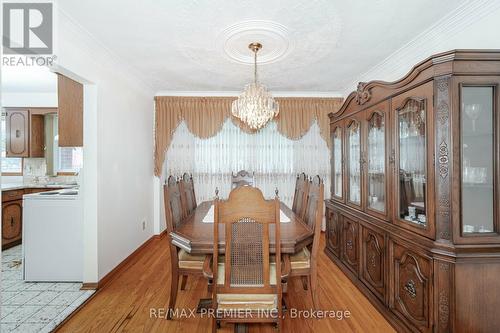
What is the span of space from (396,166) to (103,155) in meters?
2.98

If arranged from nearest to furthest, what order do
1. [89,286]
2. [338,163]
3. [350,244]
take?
[89,286]
[350,244]
[338,163]

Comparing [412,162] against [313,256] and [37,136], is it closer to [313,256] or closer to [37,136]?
[313,256]

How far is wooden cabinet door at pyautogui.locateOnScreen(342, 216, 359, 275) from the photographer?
2651 millimetres

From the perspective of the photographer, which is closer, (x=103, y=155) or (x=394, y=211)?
(x=394, y=211)

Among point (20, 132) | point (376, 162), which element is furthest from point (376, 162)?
point (20, 132)

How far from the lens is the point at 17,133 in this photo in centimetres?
440

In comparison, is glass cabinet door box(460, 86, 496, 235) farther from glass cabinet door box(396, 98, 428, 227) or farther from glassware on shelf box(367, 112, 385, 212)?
glassware on shelf box(367, 112, 385, 212)

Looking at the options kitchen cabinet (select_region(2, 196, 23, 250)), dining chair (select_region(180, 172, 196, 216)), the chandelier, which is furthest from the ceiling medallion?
kitchen cabinet (select_region(2, 196, 23, 250))

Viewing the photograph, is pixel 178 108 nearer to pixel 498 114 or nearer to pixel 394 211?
pixel 394 211

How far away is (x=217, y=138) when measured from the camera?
4.46 metres

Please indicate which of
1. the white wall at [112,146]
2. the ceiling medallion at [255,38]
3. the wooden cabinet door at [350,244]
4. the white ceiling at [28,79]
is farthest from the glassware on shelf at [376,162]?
the white ceiling at [28,79]

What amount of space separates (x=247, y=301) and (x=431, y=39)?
2.88 m

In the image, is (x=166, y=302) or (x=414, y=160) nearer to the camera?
(x=414, y=160)

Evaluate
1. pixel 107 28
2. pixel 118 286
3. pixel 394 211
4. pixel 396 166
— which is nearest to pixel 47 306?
pixel 118 286
